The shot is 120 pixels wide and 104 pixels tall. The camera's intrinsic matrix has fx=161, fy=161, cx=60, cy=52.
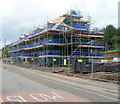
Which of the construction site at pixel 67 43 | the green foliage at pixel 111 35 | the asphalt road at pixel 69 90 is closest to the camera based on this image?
the asphalt road at pixel 69 90

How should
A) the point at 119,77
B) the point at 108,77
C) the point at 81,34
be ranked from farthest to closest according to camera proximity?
the point at 81,34 < the point at 108,77 < the point at 119,77

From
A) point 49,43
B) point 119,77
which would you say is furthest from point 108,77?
point 49,43

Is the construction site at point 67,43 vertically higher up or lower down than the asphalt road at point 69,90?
higher up

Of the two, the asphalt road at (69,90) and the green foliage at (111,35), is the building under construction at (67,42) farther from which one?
the asphalt road at (69,90)

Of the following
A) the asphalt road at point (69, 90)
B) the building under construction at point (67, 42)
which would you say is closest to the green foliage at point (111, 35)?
the building under construction at point (67, 42)

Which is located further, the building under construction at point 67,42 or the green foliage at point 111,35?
the green foliage at point 111,35

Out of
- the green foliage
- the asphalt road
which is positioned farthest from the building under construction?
the asphalt road

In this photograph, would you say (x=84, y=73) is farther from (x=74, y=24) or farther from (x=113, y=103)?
(x=74, y=24)

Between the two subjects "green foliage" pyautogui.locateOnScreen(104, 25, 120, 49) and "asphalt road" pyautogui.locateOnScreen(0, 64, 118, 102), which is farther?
"green foliage" pyautogui.locateOnScreen(104, 25, 120, 49)

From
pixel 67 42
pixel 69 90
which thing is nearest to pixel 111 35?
pixel 67 42

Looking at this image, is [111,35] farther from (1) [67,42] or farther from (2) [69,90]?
(2) [69,90]

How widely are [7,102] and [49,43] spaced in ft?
89.9

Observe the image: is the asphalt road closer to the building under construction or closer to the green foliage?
the building under construction

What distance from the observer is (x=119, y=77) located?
607 inches
